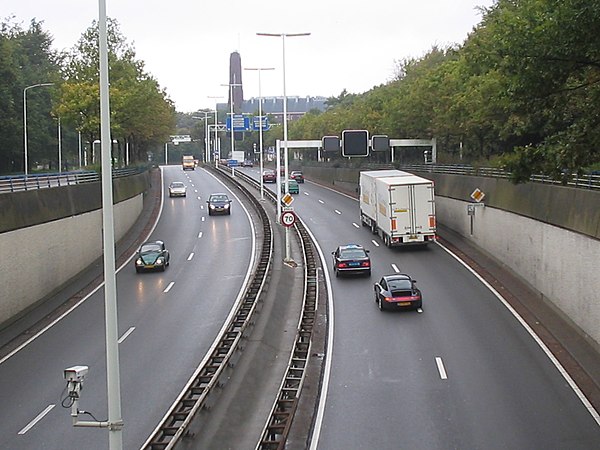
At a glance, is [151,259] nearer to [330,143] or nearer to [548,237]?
[330,143]

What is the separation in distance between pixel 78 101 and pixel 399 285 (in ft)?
121

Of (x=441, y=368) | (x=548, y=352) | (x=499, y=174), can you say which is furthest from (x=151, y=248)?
(x=548, y=352)

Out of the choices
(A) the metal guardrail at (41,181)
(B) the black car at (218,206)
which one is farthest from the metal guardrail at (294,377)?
(B) the black car at (218,206)

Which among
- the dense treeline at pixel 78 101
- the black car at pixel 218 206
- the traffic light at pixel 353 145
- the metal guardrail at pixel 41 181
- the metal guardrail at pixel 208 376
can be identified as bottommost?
the metal guardrail at pixel 208 376

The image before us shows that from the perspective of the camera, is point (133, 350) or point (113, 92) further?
point (113, 92)

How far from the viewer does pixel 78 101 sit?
59.9 metres

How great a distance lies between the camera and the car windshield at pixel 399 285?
3216 centimetres

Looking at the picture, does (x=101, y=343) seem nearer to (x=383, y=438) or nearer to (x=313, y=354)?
(x=313, y=354)

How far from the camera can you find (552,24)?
62.5 ft

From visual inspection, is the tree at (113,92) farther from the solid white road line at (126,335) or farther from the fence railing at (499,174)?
the solid white road line at (126,335)

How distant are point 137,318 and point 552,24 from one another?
2045 centimetres

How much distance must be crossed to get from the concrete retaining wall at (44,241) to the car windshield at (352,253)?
13.9 m

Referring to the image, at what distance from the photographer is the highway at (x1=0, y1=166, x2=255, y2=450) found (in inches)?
786

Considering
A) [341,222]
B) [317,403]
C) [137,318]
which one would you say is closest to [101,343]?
[137,318]
